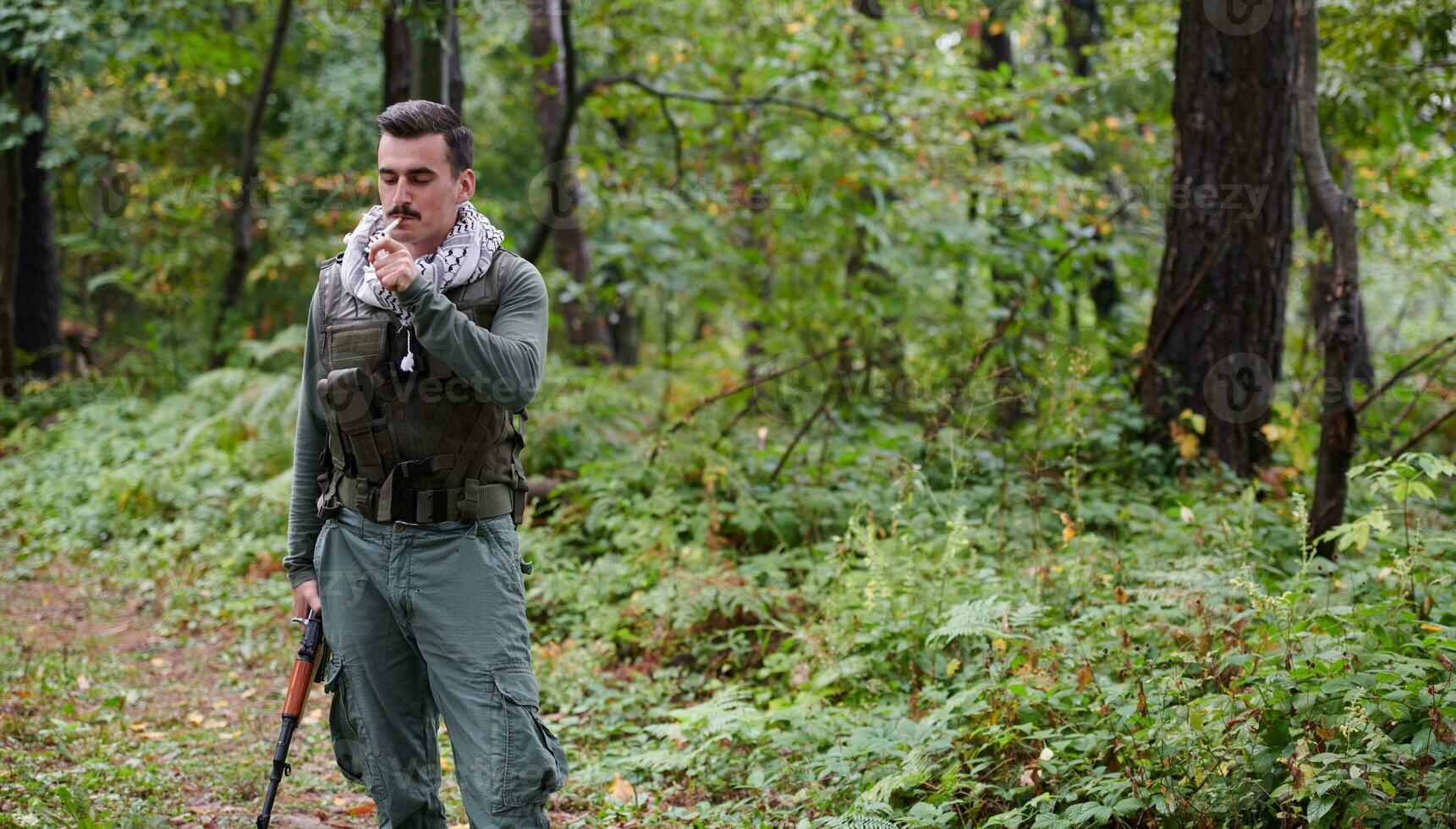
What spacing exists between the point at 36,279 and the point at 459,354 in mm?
13566

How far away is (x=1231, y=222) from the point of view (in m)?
6.53

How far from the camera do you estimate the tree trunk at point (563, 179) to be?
372 inches

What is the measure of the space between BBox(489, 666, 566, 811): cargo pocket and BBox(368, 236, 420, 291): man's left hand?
1.03 metres

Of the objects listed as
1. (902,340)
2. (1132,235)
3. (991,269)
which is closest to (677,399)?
(902,340)

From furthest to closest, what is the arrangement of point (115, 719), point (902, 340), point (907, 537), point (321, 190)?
1. point (321, 190)
2. point (902, 340)
3. point (907, 537)
4. point (115, 719)

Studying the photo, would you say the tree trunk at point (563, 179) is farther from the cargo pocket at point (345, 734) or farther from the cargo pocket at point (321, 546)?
the cargo pocket at point (345, 734)

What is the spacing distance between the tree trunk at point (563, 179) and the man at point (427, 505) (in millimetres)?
5860

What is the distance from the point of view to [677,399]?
1032cm

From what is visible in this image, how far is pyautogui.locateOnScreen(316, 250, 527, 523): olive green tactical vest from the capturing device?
2771 mm

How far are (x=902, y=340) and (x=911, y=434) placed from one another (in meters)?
2.42

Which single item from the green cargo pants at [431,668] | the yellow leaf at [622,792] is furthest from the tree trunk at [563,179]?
the green cargo pants at [431,668]

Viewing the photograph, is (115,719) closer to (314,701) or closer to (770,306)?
(314,701)

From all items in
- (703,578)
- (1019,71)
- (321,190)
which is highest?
(1019,71)

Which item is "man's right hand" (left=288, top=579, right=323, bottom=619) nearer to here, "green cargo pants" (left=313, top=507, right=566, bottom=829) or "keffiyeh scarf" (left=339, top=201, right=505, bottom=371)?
"green cargo pants" (left=313, top=507, right=566, bottom=829)
